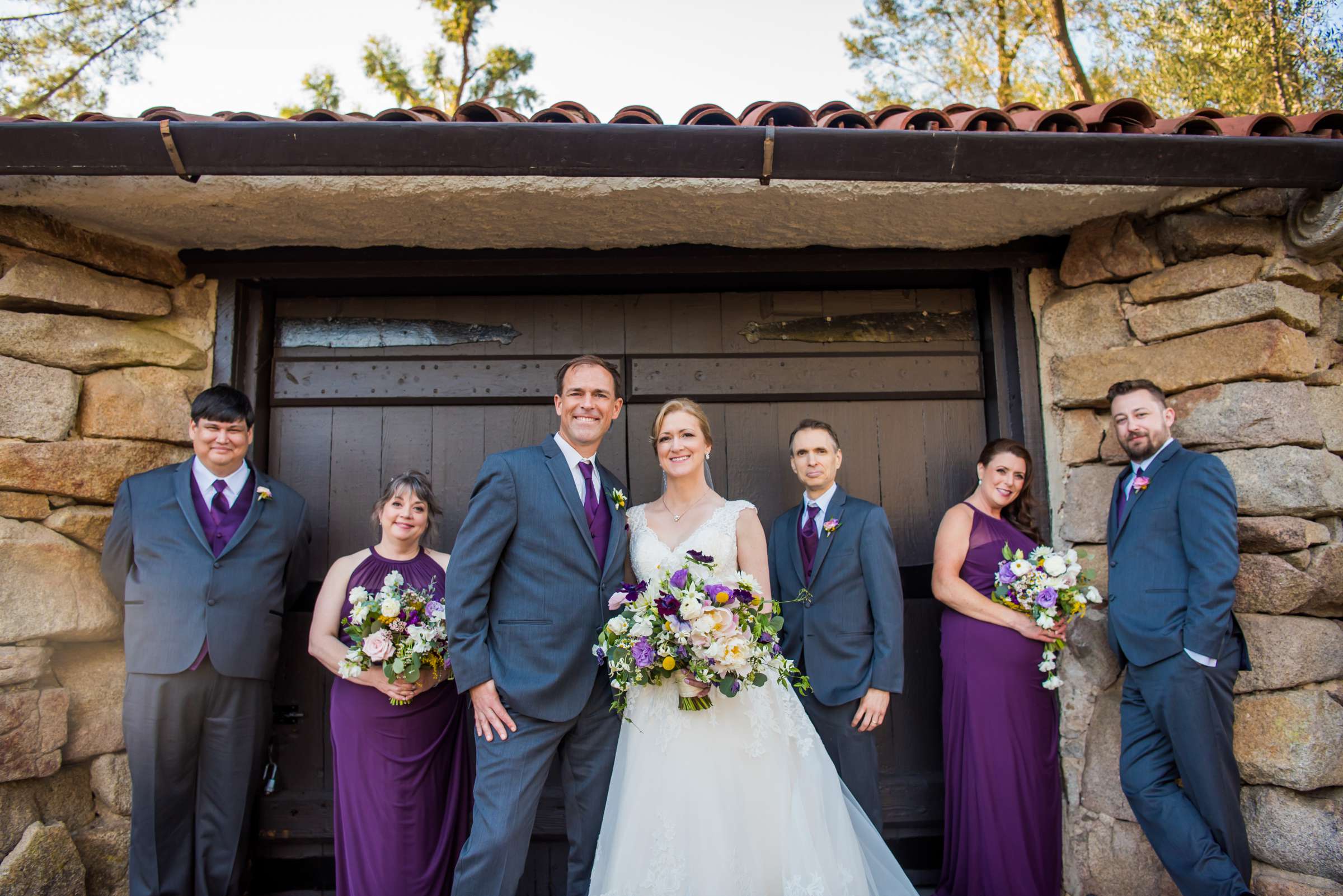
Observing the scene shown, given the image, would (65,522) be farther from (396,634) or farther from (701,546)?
(701,546)

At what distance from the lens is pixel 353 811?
9.30 feet

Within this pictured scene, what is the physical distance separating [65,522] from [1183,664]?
392 cm

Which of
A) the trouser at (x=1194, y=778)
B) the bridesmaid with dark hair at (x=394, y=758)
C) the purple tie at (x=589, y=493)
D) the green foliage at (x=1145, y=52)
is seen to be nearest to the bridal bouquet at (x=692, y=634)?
the purple tie at (x=589, y=493)

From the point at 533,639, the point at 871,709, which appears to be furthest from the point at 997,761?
Result: the point at 533,639

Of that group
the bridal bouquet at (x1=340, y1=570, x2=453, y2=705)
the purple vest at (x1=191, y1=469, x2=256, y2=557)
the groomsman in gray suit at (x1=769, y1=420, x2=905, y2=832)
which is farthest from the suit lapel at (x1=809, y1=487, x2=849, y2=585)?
the purple vest at (x1=191, y1=469, x2=256, y2=557)

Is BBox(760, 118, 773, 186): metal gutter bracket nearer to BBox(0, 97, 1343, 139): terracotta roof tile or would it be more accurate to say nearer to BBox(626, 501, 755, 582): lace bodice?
BBox(0, 97, 1343, 139): terracotta roof tile

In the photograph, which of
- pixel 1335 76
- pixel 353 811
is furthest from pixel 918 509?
pixel 1335 76

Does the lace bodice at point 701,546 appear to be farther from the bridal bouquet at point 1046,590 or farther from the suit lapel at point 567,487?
the bridal bouquet at point 1046,590

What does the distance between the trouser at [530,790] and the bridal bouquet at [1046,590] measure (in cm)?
155

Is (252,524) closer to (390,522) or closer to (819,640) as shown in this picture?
(390,522)

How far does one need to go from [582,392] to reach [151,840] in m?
2.13

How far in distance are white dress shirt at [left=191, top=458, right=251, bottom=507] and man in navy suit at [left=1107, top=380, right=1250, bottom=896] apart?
326 centimetres

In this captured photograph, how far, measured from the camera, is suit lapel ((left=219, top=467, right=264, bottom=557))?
116 inches

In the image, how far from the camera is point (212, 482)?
305cm
